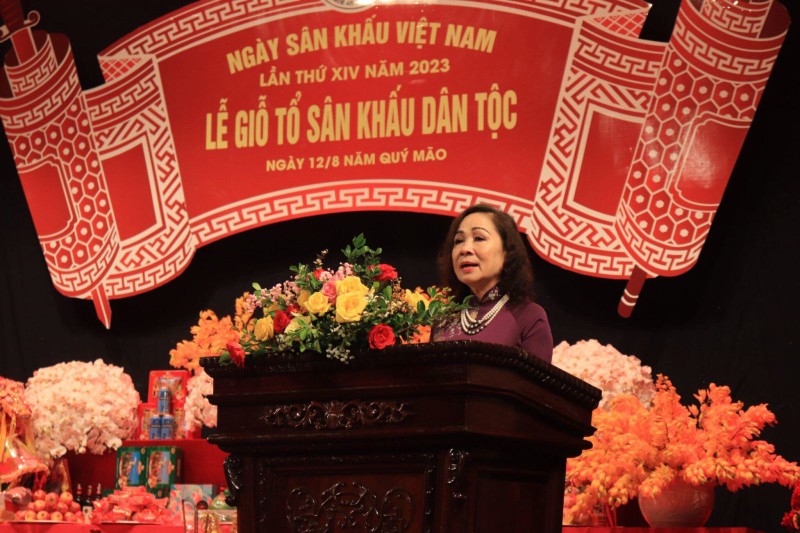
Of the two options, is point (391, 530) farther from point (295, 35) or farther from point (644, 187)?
point (295, 35)

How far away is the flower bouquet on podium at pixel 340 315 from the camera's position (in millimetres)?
1655

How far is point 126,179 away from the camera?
13.2 feet

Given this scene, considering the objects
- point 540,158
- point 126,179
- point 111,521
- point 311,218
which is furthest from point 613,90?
point 111,521

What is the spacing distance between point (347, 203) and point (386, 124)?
0.33 metres

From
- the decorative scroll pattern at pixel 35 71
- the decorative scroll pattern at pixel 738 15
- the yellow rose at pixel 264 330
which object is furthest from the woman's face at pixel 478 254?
the decorative scroll pattern at pixel 35 71

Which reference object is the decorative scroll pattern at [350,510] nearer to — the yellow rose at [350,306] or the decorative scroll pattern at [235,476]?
A: the decorative scroll pattern at [235,476]

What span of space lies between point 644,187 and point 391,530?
7.18 ft

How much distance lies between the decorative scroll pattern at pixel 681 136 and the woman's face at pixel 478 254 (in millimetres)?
1336

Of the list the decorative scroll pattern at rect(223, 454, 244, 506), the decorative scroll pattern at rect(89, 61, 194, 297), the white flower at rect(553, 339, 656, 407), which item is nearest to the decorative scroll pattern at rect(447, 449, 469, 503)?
the decorative scroll pattern at rect(223, 454, 244, 506)

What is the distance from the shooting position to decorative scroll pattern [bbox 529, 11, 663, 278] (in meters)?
3.49

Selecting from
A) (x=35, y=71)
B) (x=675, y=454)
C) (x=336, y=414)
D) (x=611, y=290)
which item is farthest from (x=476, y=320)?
(x=35, y=71)

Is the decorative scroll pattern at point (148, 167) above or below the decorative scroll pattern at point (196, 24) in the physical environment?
below

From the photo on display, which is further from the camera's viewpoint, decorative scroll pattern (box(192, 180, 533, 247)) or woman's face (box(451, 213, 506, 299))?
decorative scroll pattern (box(192, 180, 533, 247))

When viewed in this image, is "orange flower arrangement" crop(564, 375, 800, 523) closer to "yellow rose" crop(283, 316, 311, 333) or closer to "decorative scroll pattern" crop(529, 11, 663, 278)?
"decorative scroll pattern" crop(529, 11, 663, 278)
